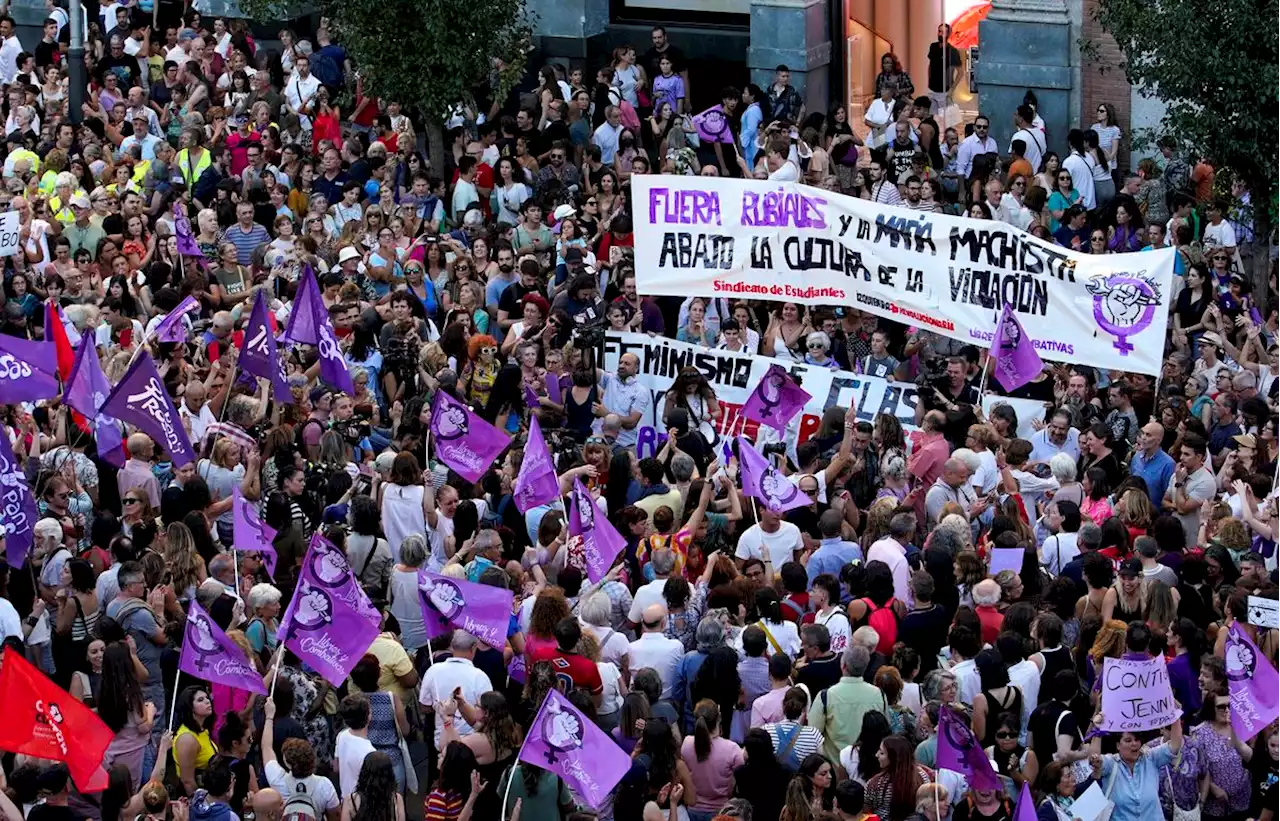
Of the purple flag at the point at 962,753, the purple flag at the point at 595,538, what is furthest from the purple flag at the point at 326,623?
the purple flag at the point at 962,753

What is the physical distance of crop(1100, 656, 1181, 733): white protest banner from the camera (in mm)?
11719

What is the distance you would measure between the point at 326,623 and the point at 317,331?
16.1 feet

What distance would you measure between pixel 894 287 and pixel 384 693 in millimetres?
7346

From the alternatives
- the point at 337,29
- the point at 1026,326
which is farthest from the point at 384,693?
the point at 337,29

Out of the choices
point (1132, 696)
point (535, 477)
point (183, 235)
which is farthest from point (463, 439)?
point (183, 235)

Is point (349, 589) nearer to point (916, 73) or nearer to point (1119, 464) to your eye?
point (1119, 464)

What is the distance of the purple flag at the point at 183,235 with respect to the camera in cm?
2000

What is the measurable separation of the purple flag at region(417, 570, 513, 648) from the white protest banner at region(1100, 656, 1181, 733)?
3.25 metres

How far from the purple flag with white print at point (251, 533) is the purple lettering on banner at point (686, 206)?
5839mm

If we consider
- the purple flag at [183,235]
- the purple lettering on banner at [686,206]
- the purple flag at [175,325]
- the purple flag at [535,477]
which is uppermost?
the purple lettering on banner at [686,206]

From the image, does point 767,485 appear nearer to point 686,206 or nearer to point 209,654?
point 209,654

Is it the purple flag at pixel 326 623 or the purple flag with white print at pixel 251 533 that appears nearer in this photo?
the purple flag at pixel 326 623

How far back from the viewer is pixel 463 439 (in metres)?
15.5

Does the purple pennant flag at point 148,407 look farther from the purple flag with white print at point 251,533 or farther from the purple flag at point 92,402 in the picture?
the purple flag with white print at point 251,533
